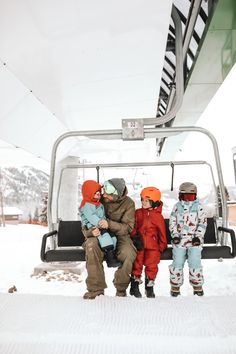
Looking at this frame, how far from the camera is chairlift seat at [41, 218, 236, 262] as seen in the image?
3092 mm

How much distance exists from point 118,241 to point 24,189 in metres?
51.3

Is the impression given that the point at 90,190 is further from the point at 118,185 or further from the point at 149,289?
the point at 149,289

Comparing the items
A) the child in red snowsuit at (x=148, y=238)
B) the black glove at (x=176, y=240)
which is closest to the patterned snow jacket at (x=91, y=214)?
the child in red snowsuit at (x=148, y=238)

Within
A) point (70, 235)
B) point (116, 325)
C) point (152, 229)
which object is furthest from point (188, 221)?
point (116, 325)

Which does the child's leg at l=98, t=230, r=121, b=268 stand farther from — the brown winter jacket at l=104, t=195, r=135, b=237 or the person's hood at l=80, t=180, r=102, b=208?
the person's hood at l=80, t=180, r=102, b=208

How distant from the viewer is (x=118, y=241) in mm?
2930

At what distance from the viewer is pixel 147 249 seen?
10.2 ft

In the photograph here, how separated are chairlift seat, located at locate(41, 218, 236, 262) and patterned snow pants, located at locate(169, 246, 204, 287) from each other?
0.20 ft

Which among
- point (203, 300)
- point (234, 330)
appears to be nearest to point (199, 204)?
point (203, 300)

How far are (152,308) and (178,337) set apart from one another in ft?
1.31

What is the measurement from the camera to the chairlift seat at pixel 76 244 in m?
3.09

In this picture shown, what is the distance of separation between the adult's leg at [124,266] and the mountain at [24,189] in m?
43.5

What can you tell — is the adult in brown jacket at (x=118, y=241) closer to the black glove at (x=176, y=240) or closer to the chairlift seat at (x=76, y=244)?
the chairlift seat at (x=76, y=244)

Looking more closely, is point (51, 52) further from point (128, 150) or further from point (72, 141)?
point (128, 150)
